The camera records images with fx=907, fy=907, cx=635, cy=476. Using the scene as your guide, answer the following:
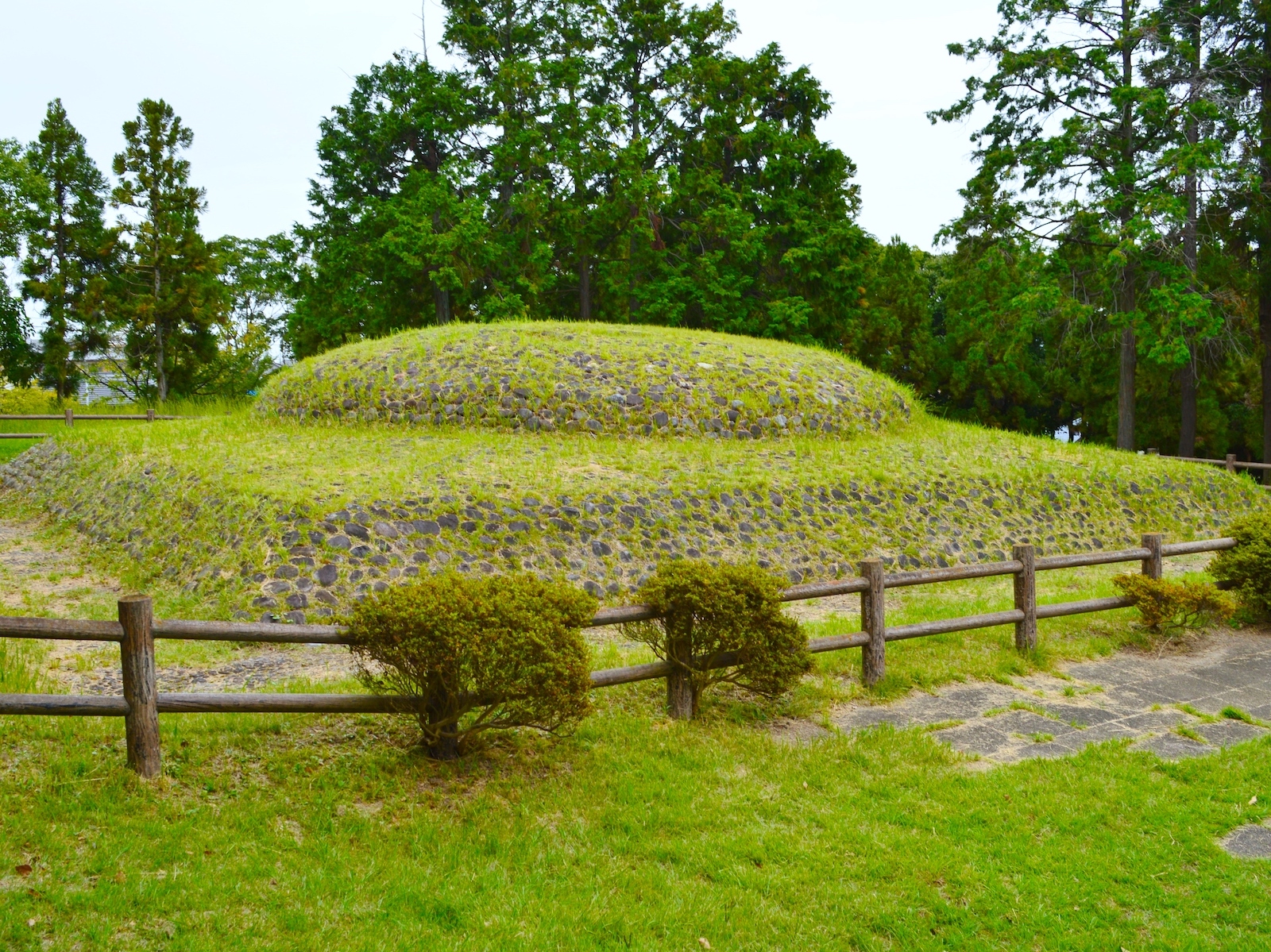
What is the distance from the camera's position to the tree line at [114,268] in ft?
103

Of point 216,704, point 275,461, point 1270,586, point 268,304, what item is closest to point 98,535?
point 275,461

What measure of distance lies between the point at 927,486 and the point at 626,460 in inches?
213

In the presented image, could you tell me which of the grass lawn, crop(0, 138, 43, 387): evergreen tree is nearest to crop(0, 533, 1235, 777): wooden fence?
the grass lawn

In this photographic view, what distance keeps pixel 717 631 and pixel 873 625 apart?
2.09 meters

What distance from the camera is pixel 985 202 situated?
2692 centimetres

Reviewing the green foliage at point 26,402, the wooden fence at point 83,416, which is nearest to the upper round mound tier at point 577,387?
the wooden fence at point 83,416

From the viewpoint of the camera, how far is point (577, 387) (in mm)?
17172

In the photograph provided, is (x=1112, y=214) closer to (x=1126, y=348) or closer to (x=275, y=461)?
(x=1126, y=348)

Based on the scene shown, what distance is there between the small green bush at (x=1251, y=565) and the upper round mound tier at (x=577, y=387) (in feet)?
26.1

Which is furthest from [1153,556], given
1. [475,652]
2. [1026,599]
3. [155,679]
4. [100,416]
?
[100,416]

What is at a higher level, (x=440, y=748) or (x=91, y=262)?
(x=91, y=262)

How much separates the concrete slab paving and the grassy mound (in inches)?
184

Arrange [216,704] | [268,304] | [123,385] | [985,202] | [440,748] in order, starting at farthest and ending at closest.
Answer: [268,304], [123,385], [985,202], [440,748], [216,704]

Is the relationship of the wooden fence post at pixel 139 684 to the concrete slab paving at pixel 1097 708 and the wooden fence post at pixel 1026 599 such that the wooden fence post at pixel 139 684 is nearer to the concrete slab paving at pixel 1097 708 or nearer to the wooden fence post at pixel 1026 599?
the concrete slab paving at pixel 1097 708
